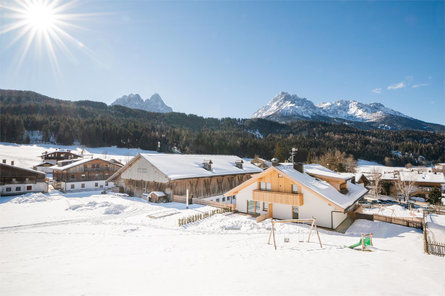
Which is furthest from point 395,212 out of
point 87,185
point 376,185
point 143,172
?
point 87,185

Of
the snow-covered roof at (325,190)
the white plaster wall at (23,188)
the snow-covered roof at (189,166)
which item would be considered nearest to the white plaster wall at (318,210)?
the snow-covered roof at (325,190)

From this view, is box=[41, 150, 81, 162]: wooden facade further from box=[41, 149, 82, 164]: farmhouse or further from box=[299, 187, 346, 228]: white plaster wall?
box=[299, 187, 346, 228]: white plaster wall

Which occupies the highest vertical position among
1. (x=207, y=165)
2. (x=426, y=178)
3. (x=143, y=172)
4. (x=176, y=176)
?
(x=207, y=165)

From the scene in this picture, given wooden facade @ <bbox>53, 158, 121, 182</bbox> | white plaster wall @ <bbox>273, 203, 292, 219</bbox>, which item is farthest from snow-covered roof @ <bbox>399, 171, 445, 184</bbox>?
wooden facade @ <bbox>53, 158, 121, 182</bbox>

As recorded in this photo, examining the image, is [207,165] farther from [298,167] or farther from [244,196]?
[298,167]

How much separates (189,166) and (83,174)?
939 inches

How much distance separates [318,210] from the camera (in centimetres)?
2267

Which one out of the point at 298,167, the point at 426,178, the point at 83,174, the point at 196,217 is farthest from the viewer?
the point at 426,178

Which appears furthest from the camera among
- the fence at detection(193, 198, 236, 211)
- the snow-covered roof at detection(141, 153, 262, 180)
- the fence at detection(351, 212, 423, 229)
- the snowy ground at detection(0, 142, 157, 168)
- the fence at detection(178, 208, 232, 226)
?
the snowy ground at detection(0, 142, 157, 168)

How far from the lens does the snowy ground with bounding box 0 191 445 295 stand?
8.44 meters

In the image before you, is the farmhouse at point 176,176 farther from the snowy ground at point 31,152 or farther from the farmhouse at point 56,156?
the farmhouse at point 56,156

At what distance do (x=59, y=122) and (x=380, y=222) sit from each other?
130 metres

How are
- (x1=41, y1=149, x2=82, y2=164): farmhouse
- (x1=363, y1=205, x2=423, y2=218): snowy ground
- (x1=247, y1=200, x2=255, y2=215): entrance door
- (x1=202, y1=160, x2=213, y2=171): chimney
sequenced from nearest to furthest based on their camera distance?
(x1=247, y1=200, x2=255, y2=215): entrance door < (x1=363, y1=205, x2=423, y2=218): snowy ground < (x1=202, y1=160, x2=213, y2=171): chimney < (x1=41, y1=149, x2=82, y2=164): farmhouse

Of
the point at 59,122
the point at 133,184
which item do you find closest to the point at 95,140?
the point at 59,122
